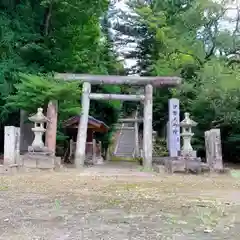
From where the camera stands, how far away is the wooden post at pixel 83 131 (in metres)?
14.8

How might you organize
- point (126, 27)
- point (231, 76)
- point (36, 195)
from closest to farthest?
1. point (36, 195)
2. point (231, 76)
3. point (126, 27)

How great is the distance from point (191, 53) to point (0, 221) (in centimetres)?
1809

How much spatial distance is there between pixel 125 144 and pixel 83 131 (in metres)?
15.0

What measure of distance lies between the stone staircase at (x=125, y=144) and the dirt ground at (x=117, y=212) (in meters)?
18.7

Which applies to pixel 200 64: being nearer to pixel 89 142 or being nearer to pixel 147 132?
pixel 89 142

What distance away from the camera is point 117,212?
5.36 metres

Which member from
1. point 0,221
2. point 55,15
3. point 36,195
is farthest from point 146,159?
point 0,221

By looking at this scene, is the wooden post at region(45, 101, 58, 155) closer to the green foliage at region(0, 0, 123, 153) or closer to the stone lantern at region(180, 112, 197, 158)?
the green foliage at region(0, 0, 123, 153)

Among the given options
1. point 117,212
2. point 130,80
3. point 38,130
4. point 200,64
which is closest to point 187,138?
point 130,80

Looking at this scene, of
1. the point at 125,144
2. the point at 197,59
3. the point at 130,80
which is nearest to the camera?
the point at 130,80

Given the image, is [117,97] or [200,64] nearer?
[117,97]

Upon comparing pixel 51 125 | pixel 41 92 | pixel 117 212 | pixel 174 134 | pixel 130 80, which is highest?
pixel 130 80

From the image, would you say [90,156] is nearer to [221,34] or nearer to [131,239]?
[221,34]

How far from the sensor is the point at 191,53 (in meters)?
21.4
